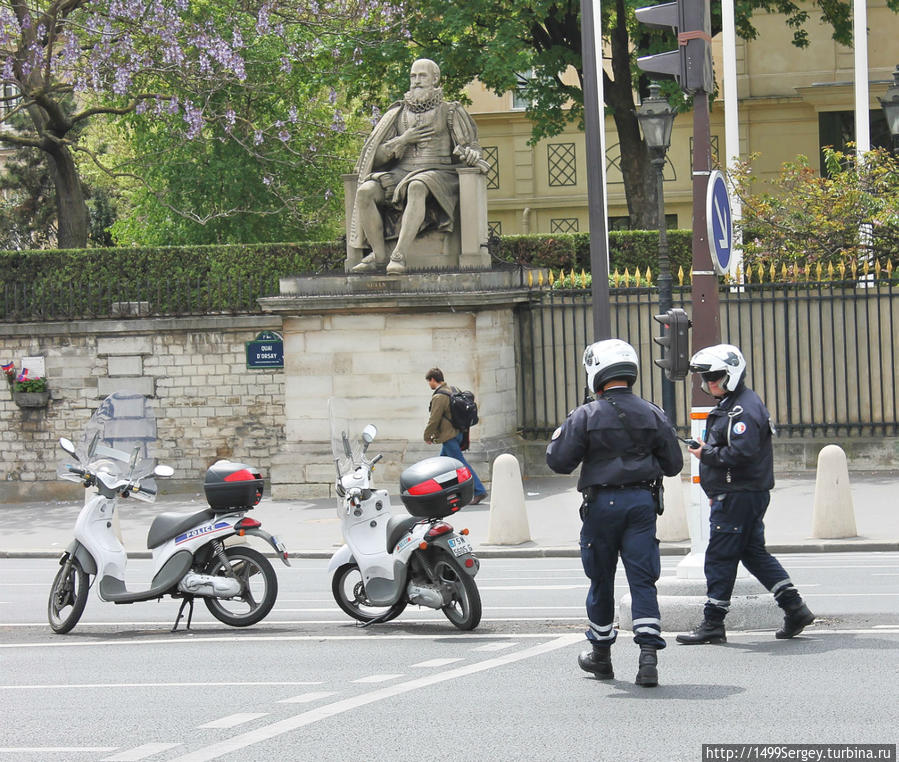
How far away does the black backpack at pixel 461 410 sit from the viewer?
1688 centimetres

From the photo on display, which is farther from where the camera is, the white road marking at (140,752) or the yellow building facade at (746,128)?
the yellow building facade at (746,128)

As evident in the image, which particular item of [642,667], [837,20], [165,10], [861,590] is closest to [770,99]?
[837,20]

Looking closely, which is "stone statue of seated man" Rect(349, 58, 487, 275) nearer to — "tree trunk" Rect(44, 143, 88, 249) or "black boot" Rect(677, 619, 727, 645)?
"tree trunk" Rect(44, 143, 88, 249)

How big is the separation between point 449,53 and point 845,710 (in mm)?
24010

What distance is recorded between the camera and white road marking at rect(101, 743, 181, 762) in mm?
6395

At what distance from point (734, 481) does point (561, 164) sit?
108 feet

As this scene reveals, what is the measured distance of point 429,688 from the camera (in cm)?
768

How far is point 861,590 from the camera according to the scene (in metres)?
10.7

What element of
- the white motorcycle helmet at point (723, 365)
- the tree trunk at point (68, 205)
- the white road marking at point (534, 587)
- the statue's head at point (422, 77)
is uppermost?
the statue's head at point (422, 77)

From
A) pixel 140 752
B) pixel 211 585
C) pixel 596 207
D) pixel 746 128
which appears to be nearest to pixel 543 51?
pixel 746 128

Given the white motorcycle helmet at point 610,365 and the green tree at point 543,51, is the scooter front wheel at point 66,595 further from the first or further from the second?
the green tree at point 543,51

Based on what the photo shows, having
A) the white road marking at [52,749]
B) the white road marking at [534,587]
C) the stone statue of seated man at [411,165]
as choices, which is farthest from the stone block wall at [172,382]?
the white road marking at [52,749]

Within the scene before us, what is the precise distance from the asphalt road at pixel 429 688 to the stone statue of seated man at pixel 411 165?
8188 millimetres

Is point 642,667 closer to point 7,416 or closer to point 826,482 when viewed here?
point 826,482
